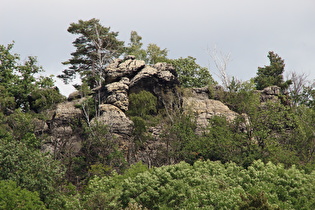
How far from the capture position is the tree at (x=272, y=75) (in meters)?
72.4

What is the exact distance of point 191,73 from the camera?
229 feet

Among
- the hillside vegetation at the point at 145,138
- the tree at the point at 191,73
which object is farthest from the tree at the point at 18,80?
the tree at the point at 191,73

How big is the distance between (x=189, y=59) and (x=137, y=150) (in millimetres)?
26566

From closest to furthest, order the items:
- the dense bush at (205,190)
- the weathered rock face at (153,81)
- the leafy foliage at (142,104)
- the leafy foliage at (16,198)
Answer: the dense bush at (205,190) < the leafy foliage at (16,198) < the leafy foliage at (142,104) < the weathered rock face at (153,81)

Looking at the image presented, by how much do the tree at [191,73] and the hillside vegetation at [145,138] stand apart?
16 centimetres

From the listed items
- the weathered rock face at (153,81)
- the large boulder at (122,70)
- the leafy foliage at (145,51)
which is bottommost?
the weathered rock face at (153,81)

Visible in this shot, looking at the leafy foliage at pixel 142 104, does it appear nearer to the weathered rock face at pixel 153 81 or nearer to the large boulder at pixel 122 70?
the weathered rock face at pixel 153 81

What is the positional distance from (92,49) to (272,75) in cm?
3007

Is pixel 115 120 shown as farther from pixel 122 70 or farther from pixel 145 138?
pixel 122 70

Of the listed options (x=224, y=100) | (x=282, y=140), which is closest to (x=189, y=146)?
(x=282, y=140)

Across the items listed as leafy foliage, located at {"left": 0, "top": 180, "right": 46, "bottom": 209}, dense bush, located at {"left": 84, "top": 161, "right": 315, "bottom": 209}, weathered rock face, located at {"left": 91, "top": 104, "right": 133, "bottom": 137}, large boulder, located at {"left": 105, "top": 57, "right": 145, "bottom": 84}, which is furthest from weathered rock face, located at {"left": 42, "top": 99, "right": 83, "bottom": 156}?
dense bush, located at {"left": 84, "top": 161, "right": 315, "bottom": 209}

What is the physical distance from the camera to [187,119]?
163 feet

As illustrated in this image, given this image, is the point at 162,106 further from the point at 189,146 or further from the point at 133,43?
the point at 133,43

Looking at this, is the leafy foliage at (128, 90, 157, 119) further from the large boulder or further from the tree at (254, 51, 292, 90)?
the tree at (254, 51, 292, 90)
